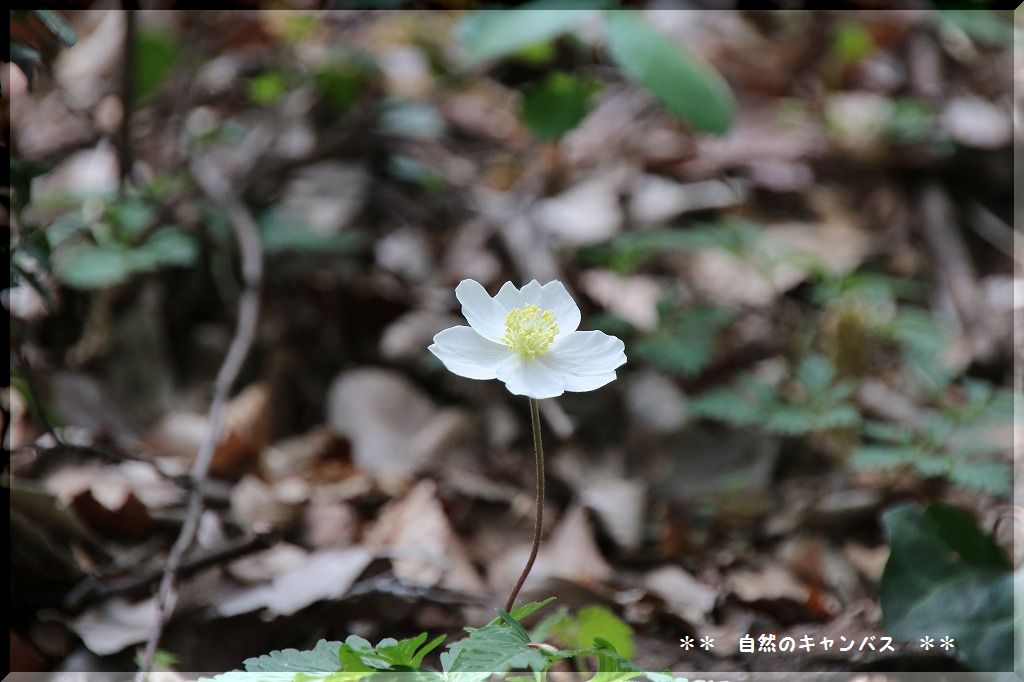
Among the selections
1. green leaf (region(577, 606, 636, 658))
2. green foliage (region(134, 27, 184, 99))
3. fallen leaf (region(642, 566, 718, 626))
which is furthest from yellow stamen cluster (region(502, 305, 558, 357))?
green foliage (region(134, 27, 184, 99))

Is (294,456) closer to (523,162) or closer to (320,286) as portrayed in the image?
(320,286)

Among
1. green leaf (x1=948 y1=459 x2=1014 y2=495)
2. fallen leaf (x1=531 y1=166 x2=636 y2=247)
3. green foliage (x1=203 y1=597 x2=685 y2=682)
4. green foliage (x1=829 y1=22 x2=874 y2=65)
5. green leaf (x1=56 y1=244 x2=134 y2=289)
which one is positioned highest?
green foliage (x1=829 y1=22 x2=874 y2=65)

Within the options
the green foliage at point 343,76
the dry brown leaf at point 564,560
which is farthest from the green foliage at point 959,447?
the green foliage at point 343,76

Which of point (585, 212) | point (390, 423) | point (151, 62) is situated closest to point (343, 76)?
point (151, 62)

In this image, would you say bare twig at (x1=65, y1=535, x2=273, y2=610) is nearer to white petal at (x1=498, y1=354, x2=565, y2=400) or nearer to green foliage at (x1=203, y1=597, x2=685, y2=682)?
green foliage at (x1=203, y1=597, x2=685, y2=682)

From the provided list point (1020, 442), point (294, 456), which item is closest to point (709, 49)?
point (1020, 442)

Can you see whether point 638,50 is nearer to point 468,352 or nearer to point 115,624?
point 468,352

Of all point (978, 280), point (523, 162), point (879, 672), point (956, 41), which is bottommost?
point (879, 672)
